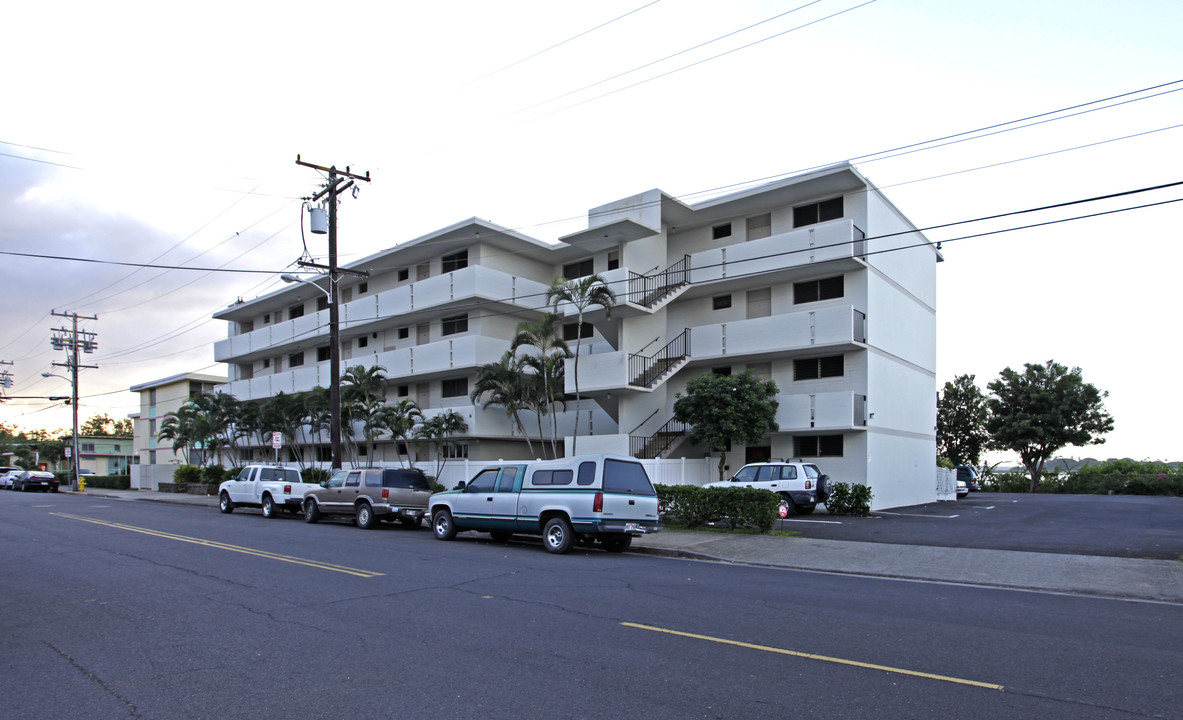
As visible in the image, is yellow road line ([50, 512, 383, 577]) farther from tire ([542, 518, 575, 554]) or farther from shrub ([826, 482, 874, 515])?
shrub ([826, 482, 874, 515])

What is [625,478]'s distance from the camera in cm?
1525

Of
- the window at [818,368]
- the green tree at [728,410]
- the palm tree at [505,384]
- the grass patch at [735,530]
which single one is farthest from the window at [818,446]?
the palm tree at [505,384]

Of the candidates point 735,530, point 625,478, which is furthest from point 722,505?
point 625,478

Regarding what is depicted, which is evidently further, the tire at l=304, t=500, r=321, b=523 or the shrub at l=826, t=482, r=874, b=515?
A: the shrub at l=826, t=482, r=874, b=515

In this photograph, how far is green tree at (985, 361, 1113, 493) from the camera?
4756 centimetres

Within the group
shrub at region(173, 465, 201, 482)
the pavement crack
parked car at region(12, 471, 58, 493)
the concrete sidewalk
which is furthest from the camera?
parked car at region(12, 471, 58, 493)

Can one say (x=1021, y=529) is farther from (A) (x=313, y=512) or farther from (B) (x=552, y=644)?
(A) (x=313, y=512)

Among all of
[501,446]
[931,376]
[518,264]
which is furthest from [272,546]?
[931,376]

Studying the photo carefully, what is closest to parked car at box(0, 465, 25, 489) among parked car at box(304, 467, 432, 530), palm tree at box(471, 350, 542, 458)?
palm tree at box(471, 350, 542, 458)

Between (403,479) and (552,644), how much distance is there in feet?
48.8

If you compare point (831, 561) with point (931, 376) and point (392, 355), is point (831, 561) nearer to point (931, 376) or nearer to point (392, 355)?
point (931, 376)

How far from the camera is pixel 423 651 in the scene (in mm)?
6984

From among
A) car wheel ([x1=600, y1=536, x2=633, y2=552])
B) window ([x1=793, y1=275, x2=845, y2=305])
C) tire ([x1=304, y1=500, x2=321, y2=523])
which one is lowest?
tire ([x1=304, y1=500, x2=321, y2=523])

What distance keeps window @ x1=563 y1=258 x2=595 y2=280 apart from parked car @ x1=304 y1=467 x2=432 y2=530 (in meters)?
13.8
